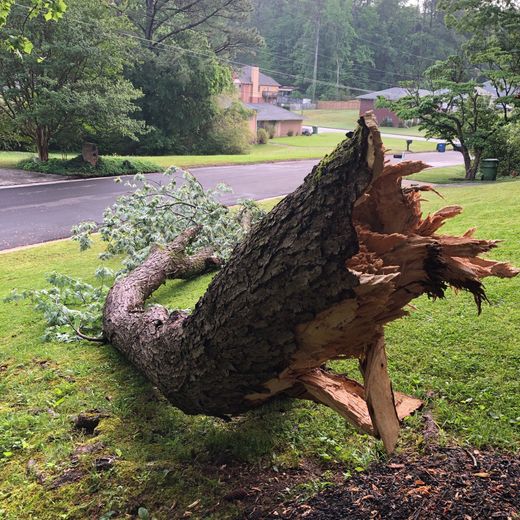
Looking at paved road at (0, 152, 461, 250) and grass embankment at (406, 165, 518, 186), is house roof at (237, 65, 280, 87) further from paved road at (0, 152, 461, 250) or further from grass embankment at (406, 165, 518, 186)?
paved road at (0, 152, 461, 250)

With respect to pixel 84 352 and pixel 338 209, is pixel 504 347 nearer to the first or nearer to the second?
pixel 338 209

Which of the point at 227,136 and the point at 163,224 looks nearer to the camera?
the point at 163,224

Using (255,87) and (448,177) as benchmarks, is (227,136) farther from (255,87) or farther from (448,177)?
(255,87)

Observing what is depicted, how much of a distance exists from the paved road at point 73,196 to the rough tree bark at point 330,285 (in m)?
8.27

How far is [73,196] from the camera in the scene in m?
14.8

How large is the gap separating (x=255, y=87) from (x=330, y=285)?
60.2 meters

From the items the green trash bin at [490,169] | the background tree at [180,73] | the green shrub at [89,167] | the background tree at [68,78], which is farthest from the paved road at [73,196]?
the background tree at [180,73]

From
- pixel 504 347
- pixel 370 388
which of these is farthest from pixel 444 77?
pixel 370 388

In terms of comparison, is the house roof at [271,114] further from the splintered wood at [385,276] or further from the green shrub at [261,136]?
the splintered wood at [385,276]

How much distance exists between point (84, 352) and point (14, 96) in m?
18.8

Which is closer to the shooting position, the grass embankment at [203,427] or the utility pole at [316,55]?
the grass embankment at [203,427]

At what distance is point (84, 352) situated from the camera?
4.36 m

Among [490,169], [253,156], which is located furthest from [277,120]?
[490,169]

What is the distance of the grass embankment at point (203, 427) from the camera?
8.00 ft
